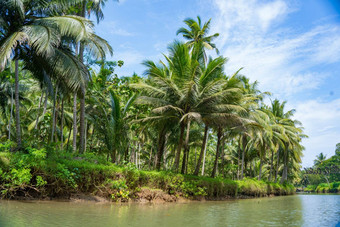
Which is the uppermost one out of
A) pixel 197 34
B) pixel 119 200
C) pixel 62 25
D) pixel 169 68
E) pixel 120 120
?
pixel 197 34

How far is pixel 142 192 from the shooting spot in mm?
11469

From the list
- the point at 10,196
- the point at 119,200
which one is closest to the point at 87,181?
the point at 119,200

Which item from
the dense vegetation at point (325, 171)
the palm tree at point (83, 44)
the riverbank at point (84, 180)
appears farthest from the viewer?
the dense vegetation at point (325, 171)

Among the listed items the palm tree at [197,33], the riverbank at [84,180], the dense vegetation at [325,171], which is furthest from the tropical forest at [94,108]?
the dense vegetation at [325,171]

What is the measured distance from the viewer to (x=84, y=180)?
9.62m

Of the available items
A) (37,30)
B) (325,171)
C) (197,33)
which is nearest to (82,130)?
(37,30)

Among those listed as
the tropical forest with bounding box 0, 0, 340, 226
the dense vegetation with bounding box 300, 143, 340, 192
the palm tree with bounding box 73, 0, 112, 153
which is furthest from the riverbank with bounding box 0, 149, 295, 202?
the dense vegetation with bounding box 300, 143, 340, 192

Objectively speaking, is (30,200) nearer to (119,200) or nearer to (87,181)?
(87,181)

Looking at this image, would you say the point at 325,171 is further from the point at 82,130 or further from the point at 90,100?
the point at 82,130

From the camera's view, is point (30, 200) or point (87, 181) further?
point (87, 181)

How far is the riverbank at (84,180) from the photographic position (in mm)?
7781

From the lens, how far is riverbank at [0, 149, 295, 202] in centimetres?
778

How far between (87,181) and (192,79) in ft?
24.9

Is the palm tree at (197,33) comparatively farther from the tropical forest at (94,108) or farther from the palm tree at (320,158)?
the palm tree at (320,158)
